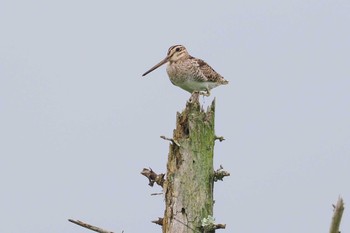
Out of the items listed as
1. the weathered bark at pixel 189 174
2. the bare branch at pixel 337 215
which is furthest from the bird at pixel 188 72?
the bare branch at pixel 337 215

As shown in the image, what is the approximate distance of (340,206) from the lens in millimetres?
5602

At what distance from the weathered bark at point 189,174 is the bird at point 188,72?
296 inches

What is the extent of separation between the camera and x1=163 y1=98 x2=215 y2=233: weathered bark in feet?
32.0

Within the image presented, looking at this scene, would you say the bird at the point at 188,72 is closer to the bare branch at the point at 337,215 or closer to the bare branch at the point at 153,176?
the bare branch at the point at 153,176

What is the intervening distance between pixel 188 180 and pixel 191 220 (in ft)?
1.49

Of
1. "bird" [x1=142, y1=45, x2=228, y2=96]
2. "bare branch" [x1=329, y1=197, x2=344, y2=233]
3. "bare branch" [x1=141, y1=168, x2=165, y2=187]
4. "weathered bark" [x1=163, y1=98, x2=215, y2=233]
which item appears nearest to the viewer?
"bare branch" [x1=329, y1=197, x2=344, y2=233]

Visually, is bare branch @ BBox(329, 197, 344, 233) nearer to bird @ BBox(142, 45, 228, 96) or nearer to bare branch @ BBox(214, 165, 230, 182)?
bare branch @ BBox(214, 165, 230, 182)

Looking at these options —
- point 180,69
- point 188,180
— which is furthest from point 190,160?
point 180,69

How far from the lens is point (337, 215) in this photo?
18.5 feet

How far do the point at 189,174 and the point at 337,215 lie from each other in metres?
4.31

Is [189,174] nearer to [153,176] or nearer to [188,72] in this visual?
[153,176]

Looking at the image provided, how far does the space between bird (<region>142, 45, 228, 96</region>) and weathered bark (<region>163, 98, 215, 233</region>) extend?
7.52 metres

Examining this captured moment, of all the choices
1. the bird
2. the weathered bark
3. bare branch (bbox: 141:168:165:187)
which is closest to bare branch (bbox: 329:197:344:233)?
the weathered bark

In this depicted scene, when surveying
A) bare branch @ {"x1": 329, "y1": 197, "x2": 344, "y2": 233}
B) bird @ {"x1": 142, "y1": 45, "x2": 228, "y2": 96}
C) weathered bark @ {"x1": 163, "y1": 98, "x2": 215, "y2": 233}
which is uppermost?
bird @ {"x1": 142, "y1": 45, "x2": 228, "y2": 96}
